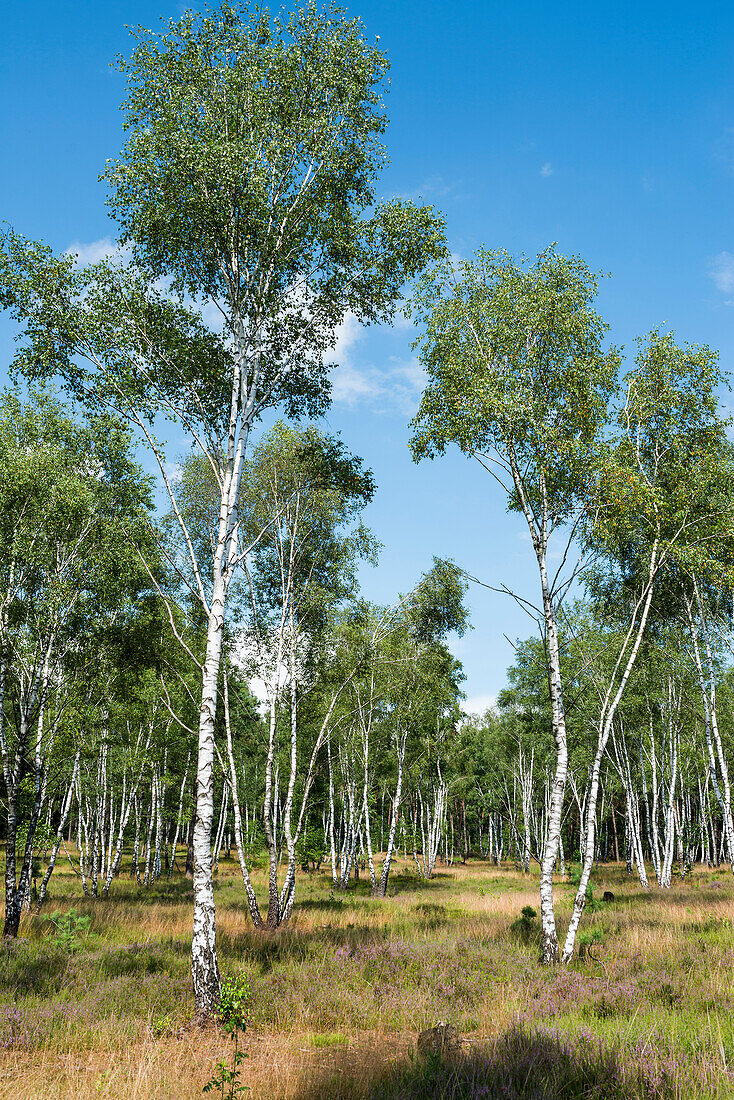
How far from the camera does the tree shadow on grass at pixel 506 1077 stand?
5.26 metres

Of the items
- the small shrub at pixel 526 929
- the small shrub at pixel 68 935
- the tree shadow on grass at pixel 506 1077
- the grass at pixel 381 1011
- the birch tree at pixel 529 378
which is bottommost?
the small shrub at pixel 526 929

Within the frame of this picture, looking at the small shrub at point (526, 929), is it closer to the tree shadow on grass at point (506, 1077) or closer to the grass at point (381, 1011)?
the grass at point (381, 1011)

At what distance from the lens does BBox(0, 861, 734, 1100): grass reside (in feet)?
18.5

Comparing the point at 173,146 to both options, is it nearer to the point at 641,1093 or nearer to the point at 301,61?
the point at 301,61

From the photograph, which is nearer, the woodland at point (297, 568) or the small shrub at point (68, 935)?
the woodland at point (297, 568)

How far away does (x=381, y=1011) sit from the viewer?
8.46m

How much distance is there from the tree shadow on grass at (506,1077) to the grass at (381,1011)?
0.07 ft

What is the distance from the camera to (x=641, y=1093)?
525 centimetres

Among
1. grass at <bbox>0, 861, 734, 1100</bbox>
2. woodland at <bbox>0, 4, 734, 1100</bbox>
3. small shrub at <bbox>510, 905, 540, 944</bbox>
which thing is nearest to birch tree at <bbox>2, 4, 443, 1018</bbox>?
woodland at <bbox>0, 4, 734, 1100</bbox>

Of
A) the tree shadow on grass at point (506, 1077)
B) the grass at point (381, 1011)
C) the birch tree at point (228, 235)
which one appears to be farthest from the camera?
the birch tree at point (228, 235)

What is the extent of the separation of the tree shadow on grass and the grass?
0.02 m

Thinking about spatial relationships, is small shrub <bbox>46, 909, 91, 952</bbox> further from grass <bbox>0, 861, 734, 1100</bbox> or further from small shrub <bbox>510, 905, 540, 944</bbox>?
small shrub <bbox>510, 905, 540, 944</bbox>

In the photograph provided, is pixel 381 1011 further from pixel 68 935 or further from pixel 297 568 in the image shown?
pixel 297 568

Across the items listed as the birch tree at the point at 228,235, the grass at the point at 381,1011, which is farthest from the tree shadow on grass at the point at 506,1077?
the birch tree at the point at 228,235
